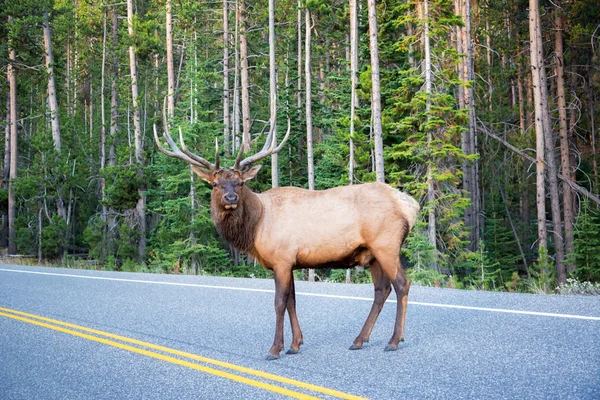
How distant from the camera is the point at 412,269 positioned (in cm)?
1650

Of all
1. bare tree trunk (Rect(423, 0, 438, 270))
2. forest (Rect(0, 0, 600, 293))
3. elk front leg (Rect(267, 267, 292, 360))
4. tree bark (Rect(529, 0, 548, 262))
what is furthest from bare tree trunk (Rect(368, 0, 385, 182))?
elk front leg (Rect(267, 267, 292, 360))

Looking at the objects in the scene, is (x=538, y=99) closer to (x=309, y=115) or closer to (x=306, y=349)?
(x=309, y=115)

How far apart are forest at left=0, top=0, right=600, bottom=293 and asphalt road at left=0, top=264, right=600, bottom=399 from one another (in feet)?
19.5

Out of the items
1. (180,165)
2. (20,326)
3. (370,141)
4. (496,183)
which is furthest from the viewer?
(496,183)

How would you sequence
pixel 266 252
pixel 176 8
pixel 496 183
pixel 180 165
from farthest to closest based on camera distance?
pixel 496 183 < pixel 176 8 < pixel 180 165 < pixel 266 252

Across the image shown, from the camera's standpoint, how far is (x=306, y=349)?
6004 mm

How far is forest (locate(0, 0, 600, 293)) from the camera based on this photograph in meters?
18.5

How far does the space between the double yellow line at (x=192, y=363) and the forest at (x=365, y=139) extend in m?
7.43

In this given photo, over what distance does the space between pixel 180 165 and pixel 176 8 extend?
8.81m

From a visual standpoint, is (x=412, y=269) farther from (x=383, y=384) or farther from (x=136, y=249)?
(x=136, y=249)

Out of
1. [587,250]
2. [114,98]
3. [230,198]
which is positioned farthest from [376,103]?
[114,98]

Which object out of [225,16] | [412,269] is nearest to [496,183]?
[225,16]

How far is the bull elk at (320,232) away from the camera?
599 cm

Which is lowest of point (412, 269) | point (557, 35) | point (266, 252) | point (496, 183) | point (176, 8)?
point (412, 269)
